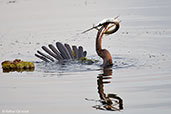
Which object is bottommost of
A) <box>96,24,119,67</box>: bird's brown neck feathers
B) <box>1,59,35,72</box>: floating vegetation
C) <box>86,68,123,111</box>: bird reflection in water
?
<box>86,68,123,111</box>: bird reflection in water

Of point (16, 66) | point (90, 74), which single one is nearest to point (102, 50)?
point (90, 74)

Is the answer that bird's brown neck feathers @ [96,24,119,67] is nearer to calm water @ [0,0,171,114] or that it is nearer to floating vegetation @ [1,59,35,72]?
calm water @ [0,0,171,114]

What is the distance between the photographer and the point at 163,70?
9281mm

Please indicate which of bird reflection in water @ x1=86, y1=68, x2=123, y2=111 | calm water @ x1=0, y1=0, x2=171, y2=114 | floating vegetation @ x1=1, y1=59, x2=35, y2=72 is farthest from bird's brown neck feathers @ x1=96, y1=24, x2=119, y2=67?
floating vegetation @ x1=1, y1=59, x2=35, y2=72

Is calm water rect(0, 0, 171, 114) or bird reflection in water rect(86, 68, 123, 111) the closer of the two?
bird reflection in water rect(86, 68, 123, 111)

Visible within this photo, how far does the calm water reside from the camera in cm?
688

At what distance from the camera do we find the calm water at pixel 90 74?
688 centimetres

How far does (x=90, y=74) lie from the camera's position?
9219 millimetres

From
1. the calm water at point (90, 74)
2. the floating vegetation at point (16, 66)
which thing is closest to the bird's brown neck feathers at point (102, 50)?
the calm water at point (90, 74)

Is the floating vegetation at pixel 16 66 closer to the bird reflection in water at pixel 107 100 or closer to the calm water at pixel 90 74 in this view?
the calm water at pixel 90 74

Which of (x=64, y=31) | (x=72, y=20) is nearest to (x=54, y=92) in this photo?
(x=64, y=31)

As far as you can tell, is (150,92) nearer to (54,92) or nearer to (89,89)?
(89,89)

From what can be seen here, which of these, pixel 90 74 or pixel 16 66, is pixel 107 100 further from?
pixel 16 66

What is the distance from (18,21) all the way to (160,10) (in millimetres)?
6670
